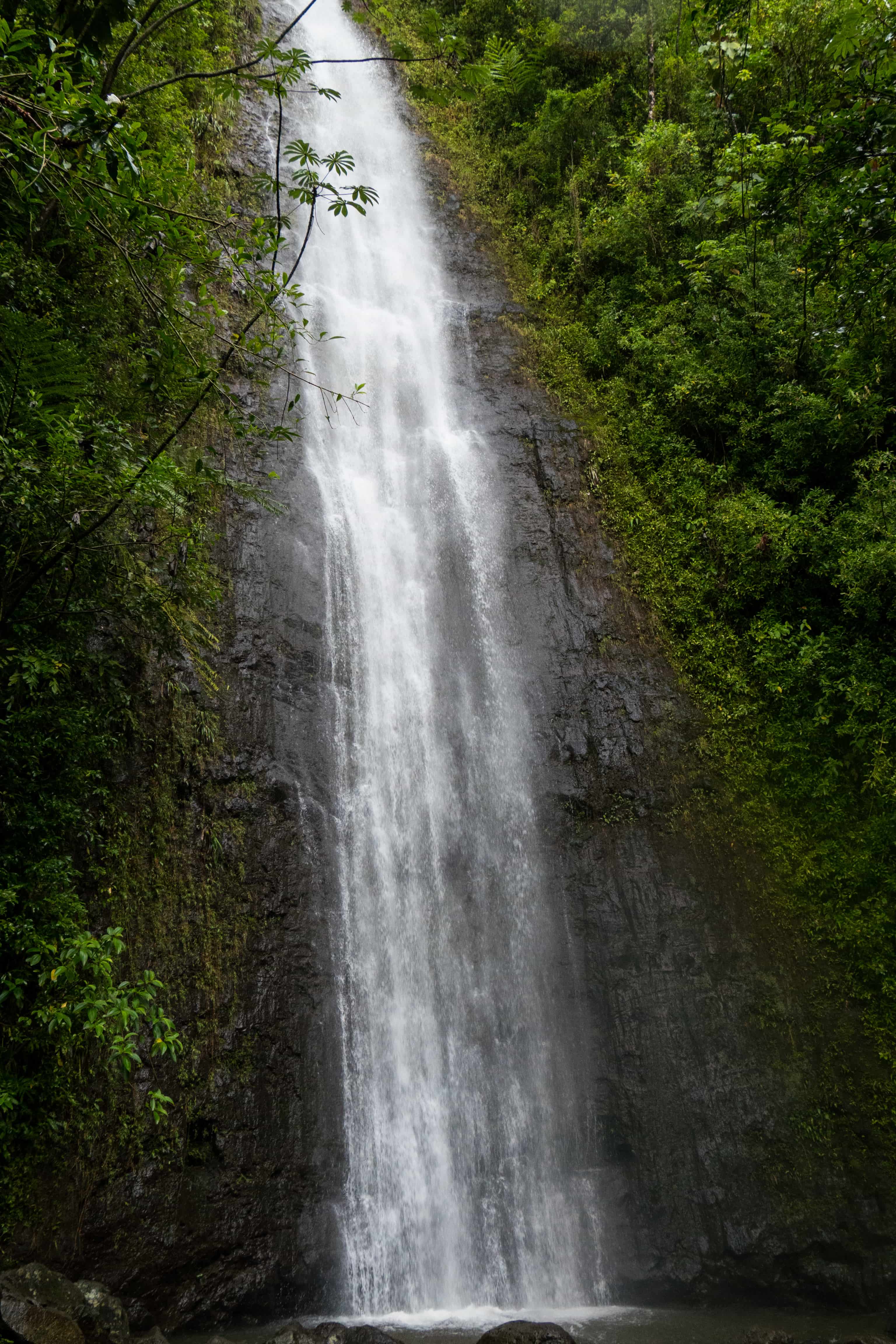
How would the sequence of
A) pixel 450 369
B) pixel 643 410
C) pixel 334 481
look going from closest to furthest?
1. pixel 334 481
2. pixel 643 410
3. pixel 450 369

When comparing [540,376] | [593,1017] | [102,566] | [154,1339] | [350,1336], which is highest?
[540,376]

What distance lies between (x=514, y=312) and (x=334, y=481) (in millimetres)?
5090

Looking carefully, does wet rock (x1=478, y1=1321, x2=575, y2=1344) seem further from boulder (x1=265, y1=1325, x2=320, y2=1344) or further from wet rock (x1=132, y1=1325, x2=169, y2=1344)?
wet rock (x1=132, y1=1325, x2=169, y2=1344)

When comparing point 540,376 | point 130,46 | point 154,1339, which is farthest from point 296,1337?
point 540,376

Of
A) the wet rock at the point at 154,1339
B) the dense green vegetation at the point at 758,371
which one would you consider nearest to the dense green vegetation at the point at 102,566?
the wet rock at the point at 154,1339

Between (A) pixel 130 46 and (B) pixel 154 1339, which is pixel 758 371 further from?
(B) pixel 154 1339

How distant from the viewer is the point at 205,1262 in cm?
563

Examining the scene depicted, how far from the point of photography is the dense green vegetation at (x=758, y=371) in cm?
548

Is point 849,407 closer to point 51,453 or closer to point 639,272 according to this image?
point 639,272

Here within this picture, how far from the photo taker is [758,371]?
991 centimetres

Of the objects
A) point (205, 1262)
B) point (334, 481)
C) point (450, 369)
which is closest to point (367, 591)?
point (334, 481)

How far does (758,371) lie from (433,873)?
7717mm

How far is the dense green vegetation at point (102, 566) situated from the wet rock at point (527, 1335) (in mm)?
2736

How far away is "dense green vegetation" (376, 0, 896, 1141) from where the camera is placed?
216 inches
